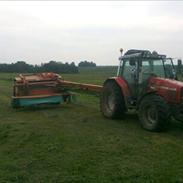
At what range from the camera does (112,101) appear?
40.2 ft

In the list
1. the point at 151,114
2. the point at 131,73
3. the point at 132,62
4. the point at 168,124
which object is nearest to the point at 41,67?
the point at 131,73

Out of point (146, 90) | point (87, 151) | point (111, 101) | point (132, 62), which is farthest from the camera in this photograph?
point (111, 101)

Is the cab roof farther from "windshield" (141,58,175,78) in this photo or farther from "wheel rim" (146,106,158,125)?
"wheel rim" (146,106,158,125)

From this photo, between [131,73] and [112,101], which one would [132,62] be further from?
[112,101]

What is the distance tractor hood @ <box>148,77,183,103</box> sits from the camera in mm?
9688

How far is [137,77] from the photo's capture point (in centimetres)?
1128

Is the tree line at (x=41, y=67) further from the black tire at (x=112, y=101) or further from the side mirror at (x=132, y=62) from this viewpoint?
the side mirror at (x=132, y=62)

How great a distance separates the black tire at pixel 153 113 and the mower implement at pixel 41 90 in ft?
14.6

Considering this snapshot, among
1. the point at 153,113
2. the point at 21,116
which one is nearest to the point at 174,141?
the point at 153,113

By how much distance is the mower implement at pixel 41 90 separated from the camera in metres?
15.2

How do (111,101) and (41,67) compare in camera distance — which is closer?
(111,101)

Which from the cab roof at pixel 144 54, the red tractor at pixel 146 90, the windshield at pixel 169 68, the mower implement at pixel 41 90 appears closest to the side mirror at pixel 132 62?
Answer: the red tractor at pixel 146 90

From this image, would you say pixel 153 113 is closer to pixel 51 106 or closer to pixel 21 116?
pixel 21 116

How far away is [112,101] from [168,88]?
2591 mm
